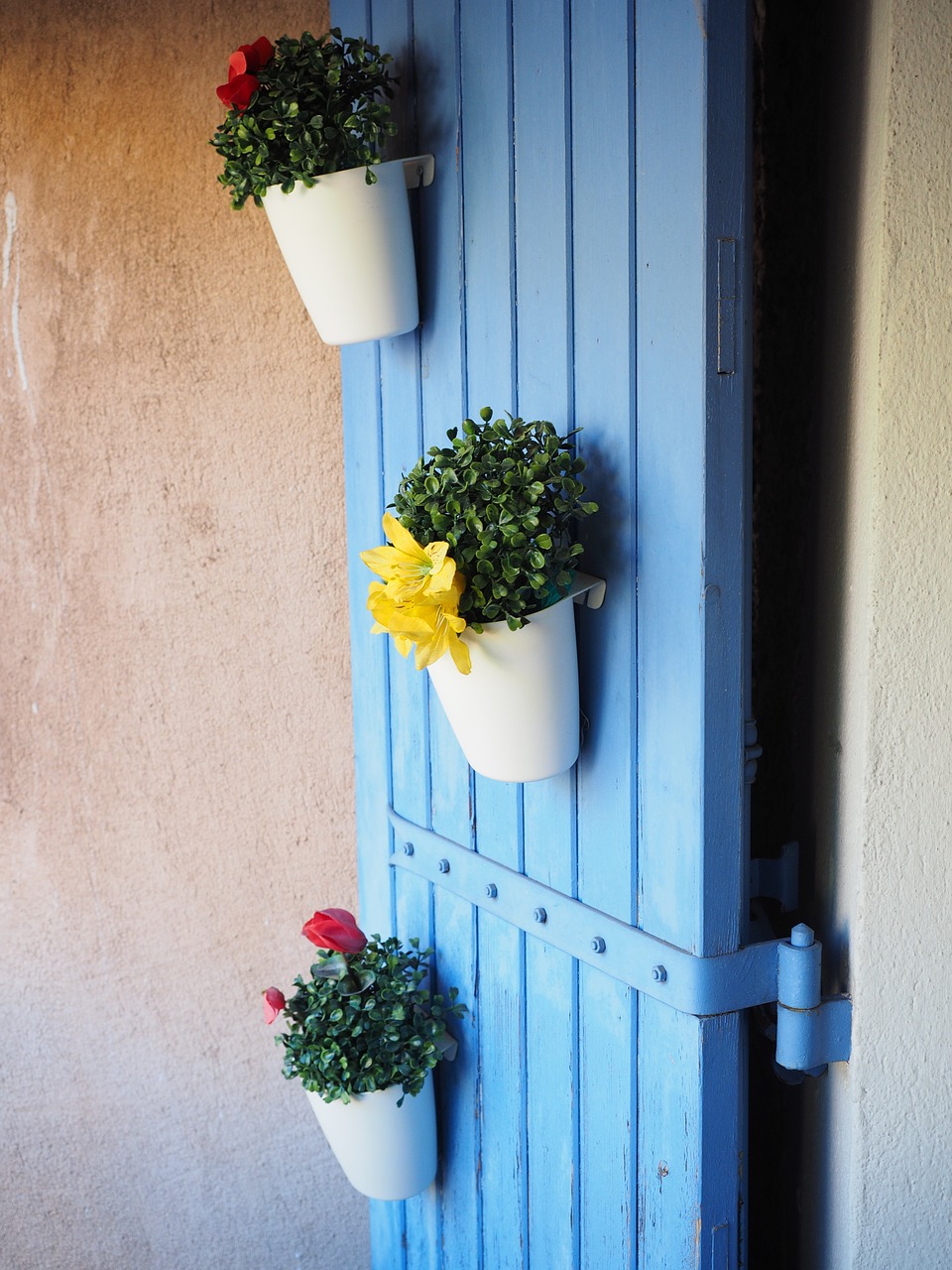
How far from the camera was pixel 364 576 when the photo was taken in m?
1.66

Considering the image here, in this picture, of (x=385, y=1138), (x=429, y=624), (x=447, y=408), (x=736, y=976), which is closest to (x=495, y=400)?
(x=447, y=408)

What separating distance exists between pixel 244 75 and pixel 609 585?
0.69m

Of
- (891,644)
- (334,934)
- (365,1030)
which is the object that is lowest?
(365,1030)

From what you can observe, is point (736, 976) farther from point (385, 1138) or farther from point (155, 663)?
point (155, 663)

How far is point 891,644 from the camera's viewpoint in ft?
3.86

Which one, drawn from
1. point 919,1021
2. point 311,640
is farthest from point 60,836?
point 919,1021

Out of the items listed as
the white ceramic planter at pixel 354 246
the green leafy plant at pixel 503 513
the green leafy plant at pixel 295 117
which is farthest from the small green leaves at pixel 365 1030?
the green leafy plant at pixel 295 117

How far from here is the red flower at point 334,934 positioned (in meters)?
1.54

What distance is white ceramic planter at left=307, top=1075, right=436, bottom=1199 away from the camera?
1522 millimetres

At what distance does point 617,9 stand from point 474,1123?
1.34 meters

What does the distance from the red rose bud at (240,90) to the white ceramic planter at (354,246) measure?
3.7 inches

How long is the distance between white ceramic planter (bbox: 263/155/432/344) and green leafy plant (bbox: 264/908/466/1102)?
30.4 inches

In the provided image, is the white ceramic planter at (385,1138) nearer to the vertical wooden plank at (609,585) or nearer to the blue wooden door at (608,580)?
the blue wooden door at (608,580)

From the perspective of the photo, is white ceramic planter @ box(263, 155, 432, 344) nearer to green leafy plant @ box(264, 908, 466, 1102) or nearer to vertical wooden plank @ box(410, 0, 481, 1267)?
vertical wooden plank @ box(410, 0, 481, 1267)
